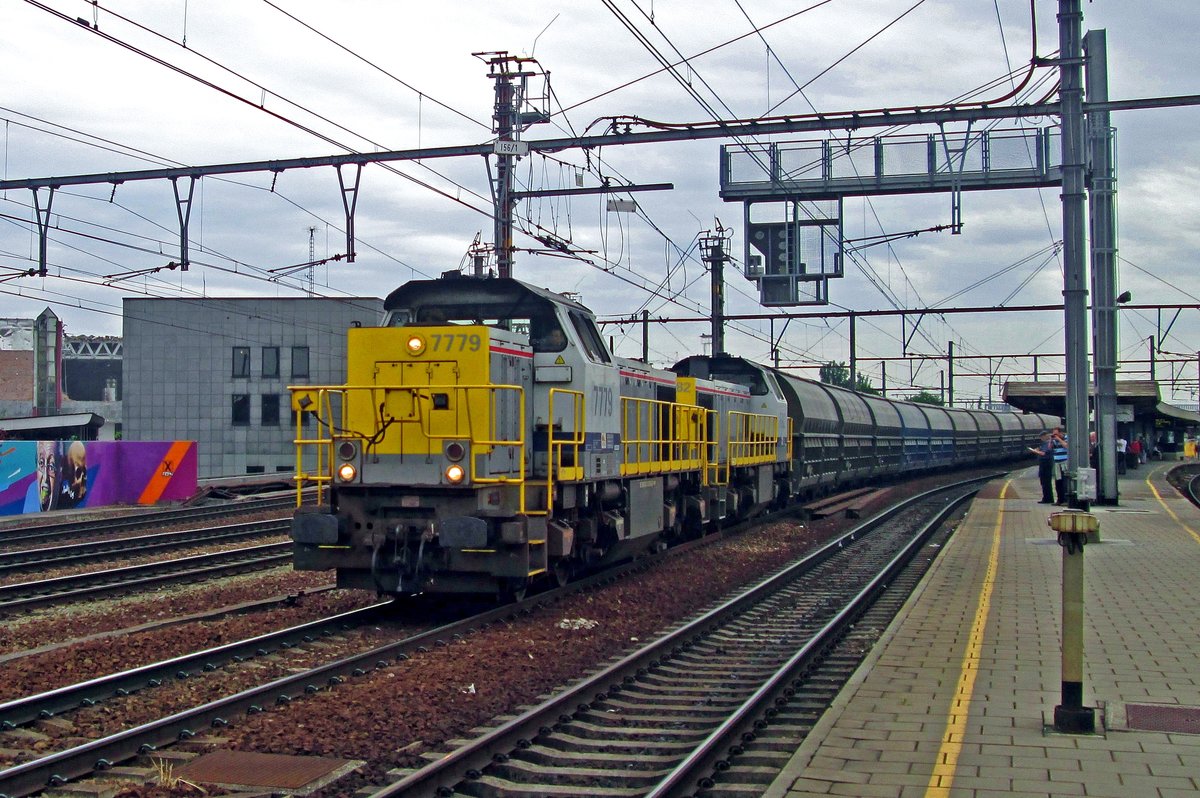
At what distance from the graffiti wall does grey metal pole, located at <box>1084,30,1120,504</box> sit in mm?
A: 20519

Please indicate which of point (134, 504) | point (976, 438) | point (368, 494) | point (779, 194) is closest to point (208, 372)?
point (134, 504)

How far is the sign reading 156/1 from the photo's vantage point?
55.0 ft

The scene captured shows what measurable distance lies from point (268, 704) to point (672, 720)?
106 inches

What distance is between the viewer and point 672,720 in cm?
725

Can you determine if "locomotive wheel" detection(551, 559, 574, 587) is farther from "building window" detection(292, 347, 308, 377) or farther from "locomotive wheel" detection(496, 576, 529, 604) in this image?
"building window" detection(292, 347, 308, 377)

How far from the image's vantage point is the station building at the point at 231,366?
4538cm

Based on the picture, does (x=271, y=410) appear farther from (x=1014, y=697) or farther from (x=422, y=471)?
(x=1014, y=697)

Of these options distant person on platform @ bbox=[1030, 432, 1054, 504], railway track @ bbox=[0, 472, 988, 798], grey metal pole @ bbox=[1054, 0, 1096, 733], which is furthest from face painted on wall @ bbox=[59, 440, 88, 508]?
distant person on platform @ bbox=[1030, 432, 1054, 504]

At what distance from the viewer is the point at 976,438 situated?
4991cm

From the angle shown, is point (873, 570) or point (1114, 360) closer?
point (873, 570)

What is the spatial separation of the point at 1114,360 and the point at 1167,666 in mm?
12724

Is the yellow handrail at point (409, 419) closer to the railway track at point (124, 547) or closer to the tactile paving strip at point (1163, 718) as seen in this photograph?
the tactile paving strip at point (1163, 718)

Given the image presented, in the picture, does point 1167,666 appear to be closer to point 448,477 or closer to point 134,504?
point 448,477

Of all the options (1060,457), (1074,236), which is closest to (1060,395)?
(1060,457)
